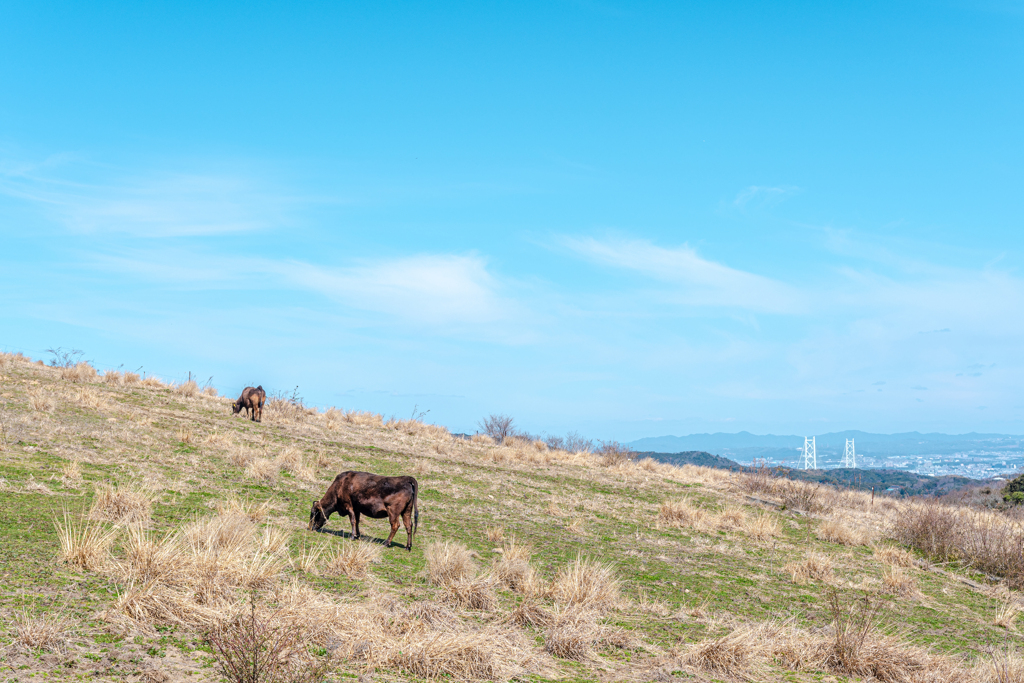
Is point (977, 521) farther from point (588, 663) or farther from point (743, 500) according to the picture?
point (588, 663)

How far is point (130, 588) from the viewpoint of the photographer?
6805 millimetres

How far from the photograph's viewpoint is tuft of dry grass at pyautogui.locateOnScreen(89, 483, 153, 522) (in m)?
10.4

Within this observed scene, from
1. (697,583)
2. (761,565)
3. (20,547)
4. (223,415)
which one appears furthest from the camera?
(223,415)

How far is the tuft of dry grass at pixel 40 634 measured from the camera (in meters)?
5.59

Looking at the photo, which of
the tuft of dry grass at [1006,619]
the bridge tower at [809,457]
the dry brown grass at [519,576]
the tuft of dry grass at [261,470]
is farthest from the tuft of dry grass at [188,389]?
the bridge tower at [809,457]

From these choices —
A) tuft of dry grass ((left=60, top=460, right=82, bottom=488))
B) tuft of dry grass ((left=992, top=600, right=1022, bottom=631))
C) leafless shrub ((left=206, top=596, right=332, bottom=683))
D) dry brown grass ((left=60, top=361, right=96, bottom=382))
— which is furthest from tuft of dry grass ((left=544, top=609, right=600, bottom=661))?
dry brown grass ((left=60, top=361, right=96, bottom=382))

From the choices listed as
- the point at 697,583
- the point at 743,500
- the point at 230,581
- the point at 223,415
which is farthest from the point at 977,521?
the point at 223,415

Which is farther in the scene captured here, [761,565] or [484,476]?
[484,476]

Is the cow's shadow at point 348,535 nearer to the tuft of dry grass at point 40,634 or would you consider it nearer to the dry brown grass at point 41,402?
the tuft of dry grass at point 40,634

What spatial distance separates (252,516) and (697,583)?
8.31 meters

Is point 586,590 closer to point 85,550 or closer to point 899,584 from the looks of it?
point 85,550

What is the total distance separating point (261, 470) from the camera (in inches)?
655

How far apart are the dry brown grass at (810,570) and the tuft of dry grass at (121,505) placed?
12.7 meters

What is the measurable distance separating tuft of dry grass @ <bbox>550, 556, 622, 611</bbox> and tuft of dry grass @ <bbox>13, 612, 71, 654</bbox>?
5.67m
